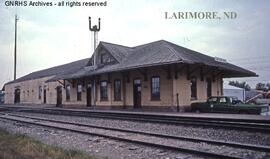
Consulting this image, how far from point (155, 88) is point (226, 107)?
19.2ft

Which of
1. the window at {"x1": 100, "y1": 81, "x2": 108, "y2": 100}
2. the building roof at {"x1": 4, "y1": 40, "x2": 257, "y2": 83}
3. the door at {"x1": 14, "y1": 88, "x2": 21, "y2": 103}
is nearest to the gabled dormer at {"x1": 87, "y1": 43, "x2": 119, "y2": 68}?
the building roof at {"x1": 4, "y1": 40, "x2": 257, "y2": 83}

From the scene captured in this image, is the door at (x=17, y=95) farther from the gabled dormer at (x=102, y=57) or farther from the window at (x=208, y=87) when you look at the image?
the window at (x=208, y=87)

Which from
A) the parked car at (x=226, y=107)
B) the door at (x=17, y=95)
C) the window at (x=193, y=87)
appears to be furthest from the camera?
the door at (x=17, y=95)

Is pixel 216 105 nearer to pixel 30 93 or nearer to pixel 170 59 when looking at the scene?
pixel 170 59

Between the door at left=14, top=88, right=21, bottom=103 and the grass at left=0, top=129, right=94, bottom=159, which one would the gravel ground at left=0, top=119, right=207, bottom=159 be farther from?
the door at left=14, top=88, right=21, bottom=103

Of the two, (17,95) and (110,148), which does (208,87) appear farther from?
(17,95)

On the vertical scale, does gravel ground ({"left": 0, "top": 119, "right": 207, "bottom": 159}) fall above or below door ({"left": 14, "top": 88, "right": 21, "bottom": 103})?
below

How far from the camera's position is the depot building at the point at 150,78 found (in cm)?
2123

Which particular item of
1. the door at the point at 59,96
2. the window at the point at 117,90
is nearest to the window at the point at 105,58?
the window at the point at 117,90

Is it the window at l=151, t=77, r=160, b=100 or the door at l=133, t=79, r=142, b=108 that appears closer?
the window at l=151, t=77, r=160, b=100

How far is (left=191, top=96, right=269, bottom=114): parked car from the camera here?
17058 mm

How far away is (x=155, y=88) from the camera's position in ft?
74.2

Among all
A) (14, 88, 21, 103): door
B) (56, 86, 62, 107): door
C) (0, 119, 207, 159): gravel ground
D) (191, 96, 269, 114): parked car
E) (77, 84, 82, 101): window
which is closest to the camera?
(0, 119, 207, 159): gravel ground

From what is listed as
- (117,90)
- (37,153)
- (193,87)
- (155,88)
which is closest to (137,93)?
(155,88)
